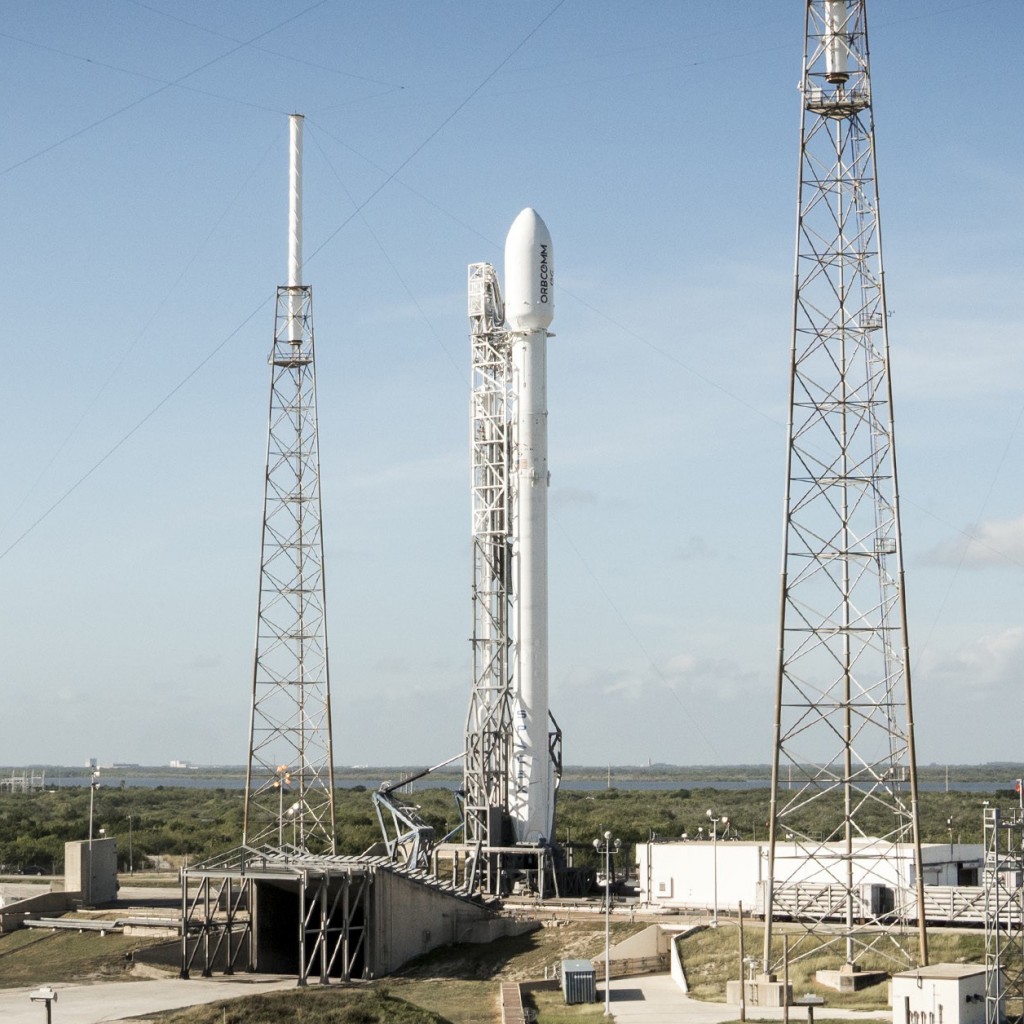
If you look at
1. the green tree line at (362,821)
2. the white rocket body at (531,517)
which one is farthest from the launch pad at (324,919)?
the green tree line at (362,821)

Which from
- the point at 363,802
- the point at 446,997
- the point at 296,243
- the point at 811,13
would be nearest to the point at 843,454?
the point at 811,13

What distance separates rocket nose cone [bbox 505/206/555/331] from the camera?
205ft

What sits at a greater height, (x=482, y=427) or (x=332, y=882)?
(x=482, y=427)

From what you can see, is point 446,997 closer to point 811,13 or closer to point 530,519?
point 530,519

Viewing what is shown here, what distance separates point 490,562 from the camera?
62.7 metres

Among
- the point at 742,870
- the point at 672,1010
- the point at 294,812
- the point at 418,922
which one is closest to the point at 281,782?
the point at 294,812

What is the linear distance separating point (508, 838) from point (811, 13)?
30.6m

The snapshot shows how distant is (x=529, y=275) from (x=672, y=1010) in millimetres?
28936

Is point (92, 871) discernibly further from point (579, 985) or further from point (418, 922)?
point (579, 985)

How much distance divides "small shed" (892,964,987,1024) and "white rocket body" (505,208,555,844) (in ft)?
79.5

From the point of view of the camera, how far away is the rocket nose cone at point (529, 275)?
205ft

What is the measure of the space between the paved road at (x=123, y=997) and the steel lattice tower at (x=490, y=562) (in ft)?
37.9

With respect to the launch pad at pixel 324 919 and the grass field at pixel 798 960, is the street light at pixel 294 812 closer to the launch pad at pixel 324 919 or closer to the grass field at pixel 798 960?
the launch pad at pixel 324 919

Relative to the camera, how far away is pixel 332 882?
5334 cm
